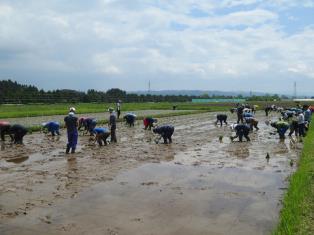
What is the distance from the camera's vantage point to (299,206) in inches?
293

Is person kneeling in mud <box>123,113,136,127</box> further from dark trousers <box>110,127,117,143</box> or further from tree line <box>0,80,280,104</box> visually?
tree line <box>0,80,280,104</box>

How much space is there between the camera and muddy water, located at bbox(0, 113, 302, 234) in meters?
6.79

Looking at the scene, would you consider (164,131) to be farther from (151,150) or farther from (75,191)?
(75,191)

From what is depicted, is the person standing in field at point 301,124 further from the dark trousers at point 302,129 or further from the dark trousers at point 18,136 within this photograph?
the dark trousers at point 18,136

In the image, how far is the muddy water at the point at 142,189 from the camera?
679 centimetres

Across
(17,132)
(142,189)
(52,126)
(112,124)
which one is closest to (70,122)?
(112,124)

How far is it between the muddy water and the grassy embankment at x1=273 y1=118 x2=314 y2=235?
0.26m

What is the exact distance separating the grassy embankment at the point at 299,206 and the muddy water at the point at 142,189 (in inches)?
10.1

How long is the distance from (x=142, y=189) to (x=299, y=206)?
3.32 m

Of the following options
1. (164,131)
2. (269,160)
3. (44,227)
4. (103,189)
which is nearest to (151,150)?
(164,131)

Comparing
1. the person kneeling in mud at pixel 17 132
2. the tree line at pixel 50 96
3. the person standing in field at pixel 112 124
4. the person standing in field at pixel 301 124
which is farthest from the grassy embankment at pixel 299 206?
the tree line at pixel 50 96

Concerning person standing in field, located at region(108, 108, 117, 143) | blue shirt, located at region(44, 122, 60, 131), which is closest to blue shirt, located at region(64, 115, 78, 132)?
person standing in field, located at region(108, 108, 117, 143)

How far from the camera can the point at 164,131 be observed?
56.5 feet

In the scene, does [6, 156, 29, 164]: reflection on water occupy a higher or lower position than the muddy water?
higher
